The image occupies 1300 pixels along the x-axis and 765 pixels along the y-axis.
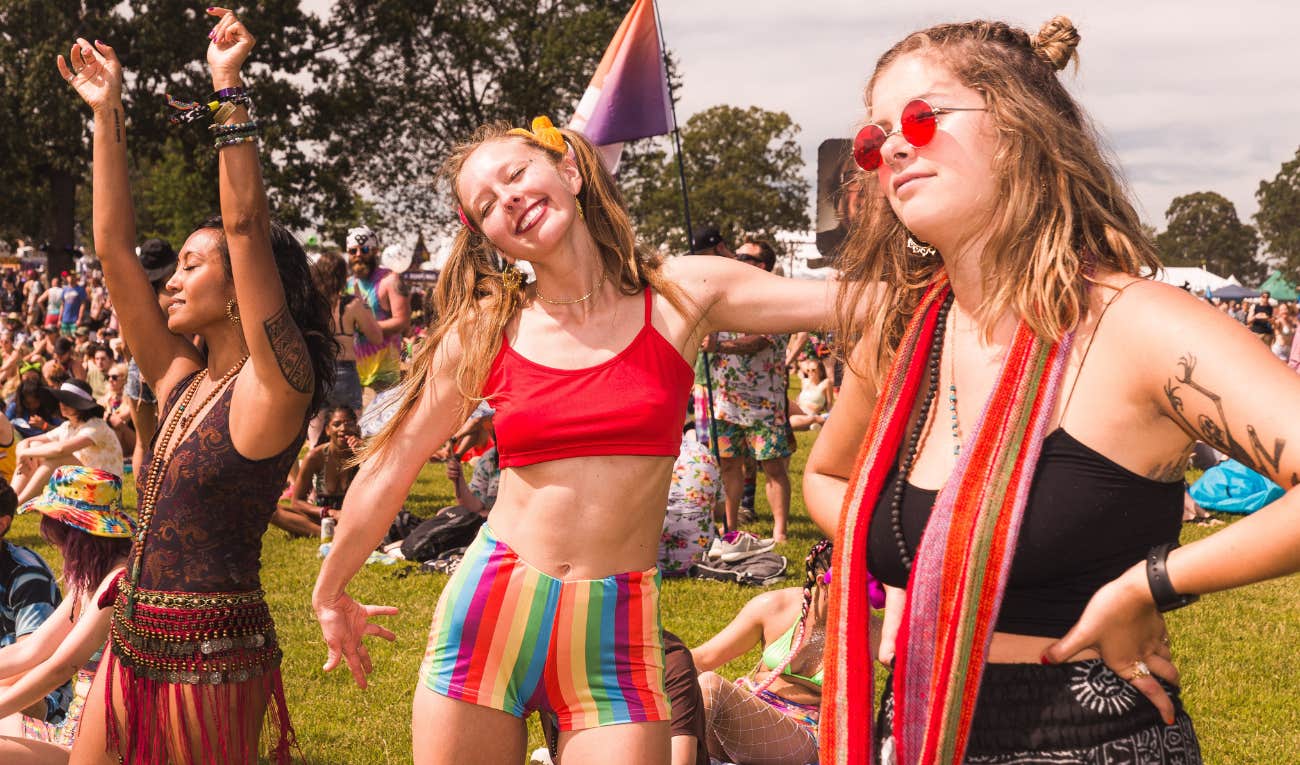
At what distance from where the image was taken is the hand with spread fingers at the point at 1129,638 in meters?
1.65

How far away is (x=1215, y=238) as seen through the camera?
116938mm

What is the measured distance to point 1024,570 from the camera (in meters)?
1.80

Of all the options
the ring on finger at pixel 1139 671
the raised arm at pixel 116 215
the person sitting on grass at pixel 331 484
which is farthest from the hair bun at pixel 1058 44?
the person sitting on grass at pixel 331 484

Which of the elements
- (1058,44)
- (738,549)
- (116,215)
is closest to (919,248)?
(1058,44)

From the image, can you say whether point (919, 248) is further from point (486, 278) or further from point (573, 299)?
point (486, 278)

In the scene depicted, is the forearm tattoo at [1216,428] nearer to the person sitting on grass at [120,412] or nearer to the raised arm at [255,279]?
the raised arm at [255,279]

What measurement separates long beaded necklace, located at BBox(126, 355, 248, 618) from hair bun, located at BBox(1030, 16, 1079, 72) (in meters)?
2.13

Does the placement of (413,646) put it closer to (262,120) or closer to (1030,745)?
(1030,745)

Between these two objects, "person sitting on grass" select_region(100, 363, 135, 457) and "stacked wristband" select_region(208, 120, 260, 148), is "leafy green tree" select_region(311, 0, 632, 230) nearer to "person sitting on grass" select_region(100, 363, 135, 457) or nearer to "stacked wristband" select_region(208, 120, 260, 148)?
"person sitting on grass" select_region(100, 363, 135, 457)

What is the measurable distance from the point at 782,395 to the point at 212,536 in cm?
636

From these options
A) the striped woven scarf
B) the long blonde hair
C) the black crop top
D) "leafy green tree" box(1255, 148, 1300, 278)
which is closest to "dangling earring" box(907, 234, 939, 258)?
the striped woven scarf

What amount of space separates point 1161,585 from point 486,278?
1.78 m

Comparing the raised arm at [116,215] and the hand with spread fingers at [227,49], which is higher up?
the hand with spread fingers at [227,49]

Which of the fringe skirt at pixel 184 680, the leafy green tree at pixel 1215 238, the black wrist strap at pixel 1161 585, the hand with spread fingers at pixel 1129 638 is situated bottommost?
the leafy green tree at pixel 1215 238
